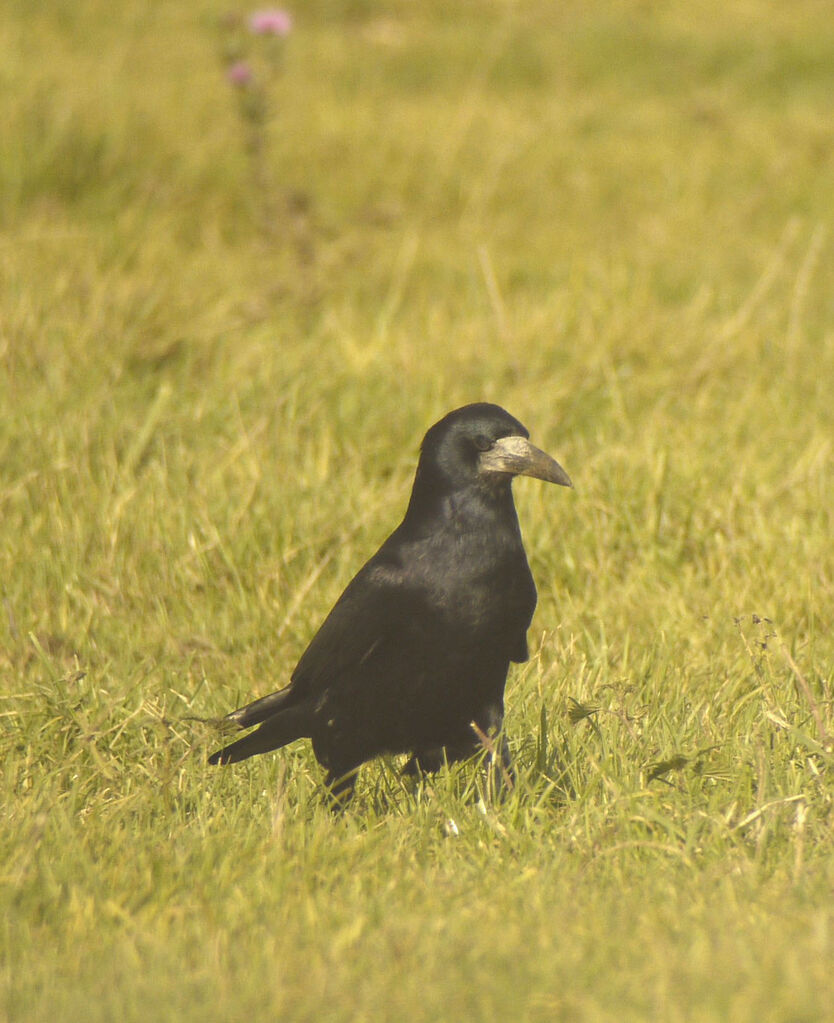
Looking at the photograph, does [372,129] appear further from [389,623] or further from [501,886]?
[501,886]

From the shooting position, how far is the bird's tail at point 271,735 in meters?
3.20

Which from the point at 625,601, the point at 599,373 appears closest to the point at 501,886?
the point at 625,601

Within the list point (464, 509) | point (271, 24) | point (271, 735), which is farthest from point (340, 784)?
point (271, 24)

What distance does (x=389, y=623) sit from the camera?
122 inches

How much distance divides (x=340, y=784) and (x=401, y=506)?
1482 mm

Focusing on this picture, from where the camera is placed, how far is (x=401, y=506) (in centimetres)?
454

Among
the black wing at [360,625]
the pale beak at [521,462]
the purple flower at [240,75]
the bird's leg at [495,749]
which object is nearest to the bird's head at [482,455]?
the pale beak at [521,462]

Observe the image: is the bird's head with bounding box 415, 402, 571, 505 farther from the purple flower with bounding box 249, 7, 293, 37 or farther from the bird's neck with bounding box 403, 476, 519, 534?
the purple flower with bounding box 249, 7, 293, 37

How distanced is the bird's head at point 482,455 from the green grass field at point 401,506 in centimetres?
52

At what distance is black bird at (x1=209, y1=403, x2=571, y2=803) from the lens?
9.99ft

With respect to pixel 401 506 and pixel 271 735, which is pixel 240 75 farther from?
pixel 271 735

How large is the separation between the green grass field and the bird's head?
522 mm

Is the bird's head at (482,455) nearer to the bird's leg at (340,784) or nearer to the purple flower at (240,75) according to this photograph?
the bird's leg at (340,784)

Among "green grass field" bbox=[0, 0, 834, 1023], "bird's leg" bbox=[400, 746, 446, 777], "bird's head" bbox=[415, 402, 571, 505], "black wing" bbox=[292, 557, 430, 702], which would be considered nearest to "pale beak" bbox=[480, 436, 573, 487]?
"bird's head" bbox=[415, 402, 571, 505]
